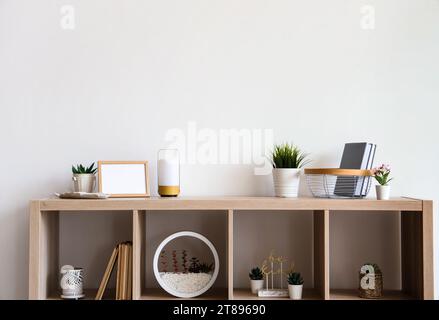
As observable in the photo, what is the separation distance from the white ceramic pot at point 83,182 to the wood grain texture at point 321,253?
882 millimetres

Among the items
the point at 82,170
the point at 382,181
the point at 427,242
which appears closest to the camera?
the point at 427,242

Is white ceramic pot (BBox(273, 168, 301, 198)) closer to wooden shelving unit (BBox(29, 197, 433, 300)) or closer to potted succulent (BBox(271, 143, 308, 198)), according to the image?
potted succulent (BBox(271, 143, 308, 198))

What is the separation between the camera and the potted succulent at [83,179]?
227 cm

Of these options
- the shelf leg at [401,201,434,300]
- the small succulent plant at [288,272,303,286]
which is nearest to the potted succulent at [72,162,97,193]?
the small succulent plant at [288,272,303,286]

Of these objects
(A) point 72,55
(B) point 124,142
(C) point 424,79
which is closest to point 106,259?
(B) point 124,142

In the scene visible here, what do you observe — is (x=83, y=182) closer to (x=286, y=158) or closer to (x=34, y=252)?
(x=34, y=252)

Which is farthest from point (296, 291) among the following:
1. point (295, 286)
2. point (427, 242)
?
point (427, 242)

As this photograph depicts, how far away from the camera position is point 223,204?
6.93ft

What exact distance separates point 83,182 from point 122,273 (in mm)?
381

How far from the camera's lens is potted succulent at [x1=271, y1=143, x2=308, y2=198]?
226cm

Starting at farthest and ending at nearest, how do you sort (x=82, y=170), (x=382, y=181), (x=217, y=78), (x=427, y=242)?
(x=217, y=78), (x=82, y=170), (x=382, y=181), (x=427, y=242)

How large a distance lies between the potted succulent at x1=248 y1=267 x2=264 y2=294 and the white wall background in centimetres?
33

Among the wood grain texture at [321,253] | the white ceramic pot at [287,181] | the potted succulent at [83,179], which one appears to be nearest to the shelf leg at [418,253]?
the wood grain texture at [321,253]
